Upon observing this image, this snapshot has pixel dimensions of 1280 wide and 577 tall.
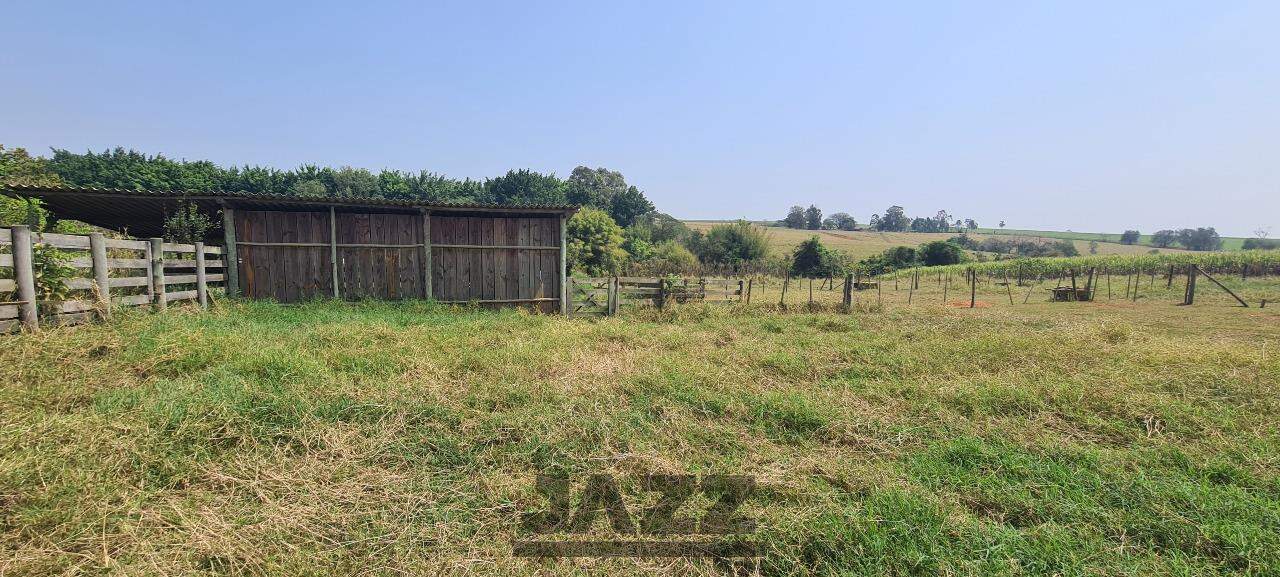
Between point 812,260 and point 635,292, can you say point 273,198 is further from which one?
point 812,260

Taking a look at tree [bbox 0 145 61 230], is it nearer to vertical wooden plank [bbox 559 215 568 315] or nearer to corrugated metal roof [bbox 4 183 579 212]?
corrugated metal roof [bbox 4 183 579 212]

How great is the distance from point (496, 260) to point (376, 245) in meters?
2.53

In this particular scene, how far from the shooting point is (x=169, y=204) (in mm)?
9148

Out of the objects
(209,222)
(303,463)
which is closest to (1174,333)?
(303,463)

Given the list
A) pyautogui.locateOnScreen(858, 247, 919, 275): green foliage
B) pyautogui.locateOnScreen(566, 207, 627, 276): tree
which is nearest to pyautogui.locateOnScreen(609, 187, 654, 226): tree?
pyautogui.locateOnScreen(566, 207, 627, 276): tree

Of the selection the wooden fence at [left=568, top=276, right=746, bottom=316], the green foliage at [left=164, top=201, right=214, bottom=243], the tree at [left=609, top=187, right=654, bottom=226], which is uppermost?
the tree at [left=609, top=187, right=654, bottom=226]

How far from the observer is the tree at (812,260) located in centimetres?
3894

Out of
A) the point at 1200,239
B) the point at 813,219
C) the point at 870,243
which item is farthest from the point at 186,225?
the point at 1200,239

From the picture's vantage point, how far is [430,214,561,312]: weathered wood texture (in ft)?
34.6

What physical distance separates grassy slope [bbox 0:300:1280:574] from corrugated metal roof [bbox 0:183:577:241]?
3.64 meters

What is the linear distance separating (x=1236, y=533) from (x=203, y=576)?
219 inches

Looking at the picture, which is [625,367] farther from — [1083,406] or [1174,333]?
[1174,333]

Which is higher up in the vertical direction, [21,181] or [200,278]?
[21,181]

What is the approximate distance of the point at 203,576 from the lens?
234cm
